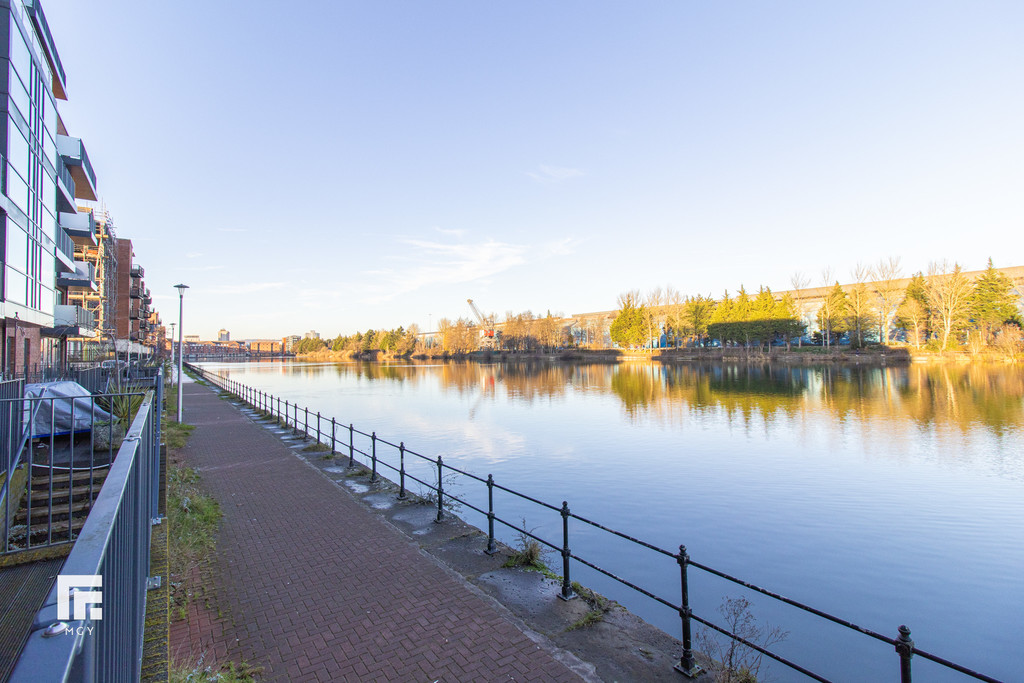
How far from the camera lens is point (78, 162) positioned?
30.6m

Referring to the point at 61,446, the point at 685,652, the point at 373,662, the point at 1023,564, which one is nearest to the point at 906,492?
the point at 1023,564

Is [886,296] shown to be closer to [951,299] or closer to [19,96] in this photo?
[951,299]

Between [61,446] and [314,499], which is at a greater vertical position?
[61,446]

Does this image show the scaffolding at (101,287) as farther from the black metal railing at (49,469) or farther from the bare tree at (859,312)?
the bare tree at (859,312)

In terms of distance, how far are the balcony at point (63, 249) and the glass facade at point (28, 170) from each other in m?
1.00

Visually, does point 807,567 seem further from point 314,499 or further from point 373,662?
point 314,499

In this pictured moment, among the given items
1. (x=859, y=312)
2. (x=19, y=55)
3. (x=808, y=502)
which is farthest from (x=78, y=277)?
(x=859, y=312)

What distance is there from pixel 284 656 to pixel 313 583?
1574mm

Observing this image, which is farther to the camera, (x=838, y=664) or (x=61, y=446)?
(x=61, y=446)

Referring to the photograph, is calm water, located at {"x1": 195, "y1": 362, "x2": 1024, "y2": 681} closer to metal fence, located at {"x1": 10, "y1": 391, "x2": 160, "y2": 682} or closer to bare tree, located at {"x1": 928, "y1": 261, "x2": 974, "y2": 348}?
metal fence, located at {"x1": 10, "y1": 391, "x2": 160, "y2": 682}

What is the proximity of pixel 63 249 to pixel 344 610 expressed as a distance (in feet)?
109

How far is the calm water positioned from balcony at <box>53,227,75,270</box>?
16935mm

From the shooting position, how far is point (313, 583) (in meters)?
6.67

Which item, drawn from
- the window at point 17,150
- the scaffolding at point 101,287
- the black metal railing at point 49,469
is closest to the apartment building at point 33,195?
the window at point 17,150
